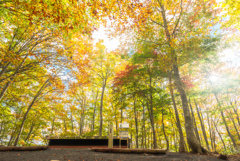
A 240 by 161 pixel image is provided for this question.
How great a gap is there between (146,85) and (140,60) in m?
3.74

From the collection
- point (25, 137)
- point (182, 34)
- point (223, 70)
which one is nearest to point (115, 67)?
point (182, 34)

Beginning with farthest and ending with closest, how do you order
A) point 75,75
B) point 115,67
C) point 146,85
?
1. point 115,67
2. point 146,85
3. point 75,75

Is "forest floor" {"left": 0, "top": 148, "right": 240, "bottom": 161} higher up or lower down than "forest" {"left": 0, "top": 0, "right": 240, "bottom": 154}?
lower down

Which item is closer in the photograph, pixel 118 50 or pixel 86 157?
pixel 86 157

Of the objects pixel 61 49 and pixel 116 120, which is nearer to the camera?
pixel 61 49

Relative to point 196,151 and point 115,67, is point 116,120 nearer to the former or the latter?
point 115,67

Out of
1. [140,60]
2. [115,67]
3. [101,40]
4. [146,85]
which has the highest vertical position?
[101,40]

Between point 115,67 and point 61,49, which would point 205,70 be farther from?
point 61,49

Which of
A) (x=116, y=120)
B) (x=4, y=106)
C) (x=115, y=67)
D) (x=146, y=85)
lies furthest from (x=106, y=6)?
(x=116, y=120)

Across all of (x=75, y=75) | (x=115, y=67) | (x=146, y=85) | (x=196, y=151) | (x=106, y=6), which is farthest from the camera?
(x=115, y=67)

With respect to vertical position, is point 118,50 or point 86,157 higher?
point 118,50

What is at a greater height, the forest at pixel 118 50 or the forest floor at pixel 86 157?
the forest at pixel 118 50

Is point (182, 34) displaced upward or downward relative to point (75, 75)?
upward

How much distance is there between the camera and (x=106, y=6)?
4.00m
